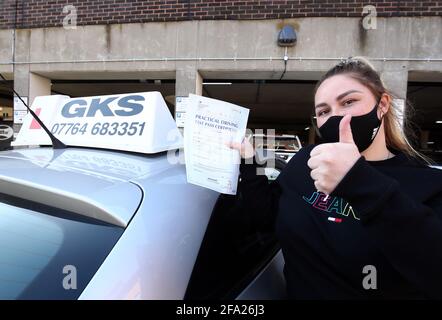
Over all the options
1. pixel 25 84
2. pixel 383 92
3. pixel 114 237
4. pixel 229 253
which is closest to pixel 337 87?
pixel 383 92

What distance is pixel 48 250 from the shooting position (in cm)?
113

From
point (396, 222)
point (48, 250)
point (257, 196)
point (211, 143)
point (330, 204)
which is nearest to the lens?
point (396, 222)

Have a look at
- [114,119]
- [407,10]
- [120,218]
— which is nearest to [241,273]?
[120,218]

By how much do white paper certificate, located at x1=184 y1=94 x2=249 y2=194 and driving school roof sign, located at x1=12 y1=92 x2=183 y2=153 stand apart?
1.49 ft

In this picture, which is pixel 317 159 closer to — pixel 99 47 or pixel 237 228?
pixel 237 228

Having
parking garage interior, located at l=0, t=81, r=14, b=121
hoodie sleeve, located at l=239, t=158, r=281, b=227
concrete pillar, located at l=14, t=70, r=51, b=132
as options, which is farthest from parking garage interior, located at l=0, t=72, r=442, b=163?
hoodie sleeve, located at l=239, t=158, r=281, b=227

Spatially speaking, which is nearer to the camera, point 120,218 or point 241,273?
point 120,218

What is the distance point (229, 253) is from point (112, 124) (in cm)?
96

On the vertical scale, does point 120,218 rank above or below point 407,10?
below

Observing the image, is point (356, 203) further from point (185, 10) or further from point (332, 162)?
point (185, 10)

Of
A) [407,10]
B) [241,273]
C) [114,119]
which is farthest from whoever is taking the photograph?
[407,10]

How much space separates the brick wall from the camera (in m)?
6.80

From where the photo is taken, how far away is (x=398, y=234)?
104 centimetres

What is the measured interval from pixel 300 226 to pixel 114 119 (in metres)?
1.19
